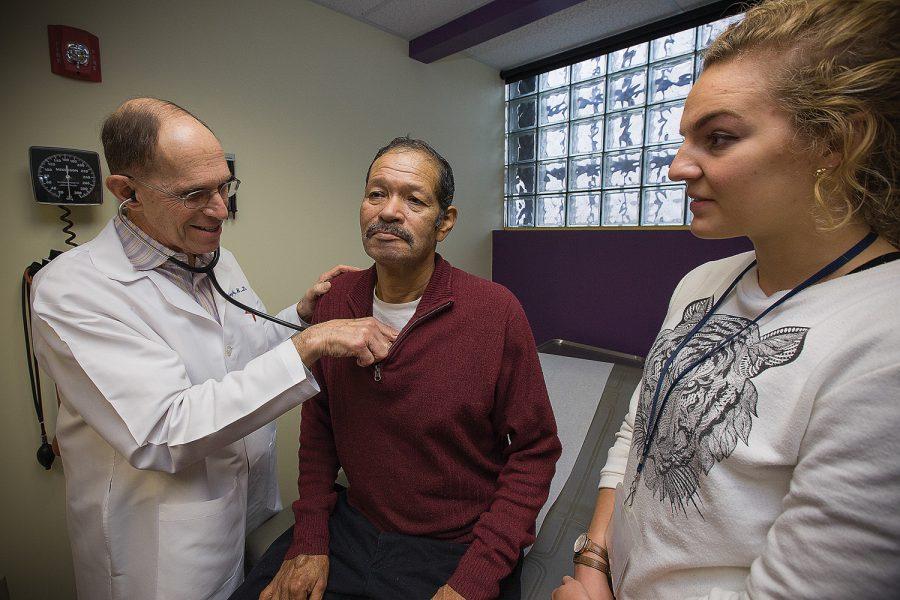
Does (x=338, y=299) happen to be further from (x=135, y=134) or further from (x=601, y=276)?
(x=601, y=276)

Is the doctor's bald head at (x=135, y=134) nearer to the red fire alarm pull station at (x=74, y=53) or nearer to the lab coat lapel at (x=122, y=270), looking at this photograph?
the lab coat lapel at (x=122, y=270)

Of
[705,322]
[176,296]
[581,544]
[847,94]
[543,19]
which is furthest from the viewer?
[543,19]

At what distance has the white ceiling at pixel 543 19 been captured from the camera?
1.97 meters

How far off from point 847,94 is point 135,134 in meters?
1.18

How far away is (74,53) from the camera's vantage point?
4.40 ft

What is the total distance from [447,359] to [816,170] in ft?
2.25

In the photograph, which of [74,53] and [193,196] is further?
[74,53]

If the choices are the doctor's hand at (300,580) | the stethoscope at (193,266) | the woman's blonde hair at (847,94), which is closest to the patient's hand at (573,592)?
the doctor's hand at (300,580)

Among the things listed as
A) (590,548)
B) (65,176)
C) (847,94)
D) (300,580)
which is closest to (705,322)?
(847,94)

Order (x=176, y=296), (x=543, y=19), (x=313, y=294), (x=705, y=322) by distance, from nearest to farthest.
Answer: (x=705, y=322) < (x=176, y=296) < (x=313, y=294) < (x=543, y=19)

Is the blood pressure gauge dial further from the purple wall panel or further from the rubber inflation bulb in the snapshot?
the purple wall panel

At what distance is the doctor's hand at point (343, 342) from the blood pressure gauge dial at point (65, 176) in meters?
0.99

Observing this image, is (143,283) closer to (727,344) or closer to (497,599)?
(497,599)

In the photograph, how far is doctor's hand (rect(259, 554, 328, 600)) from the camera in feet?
2.99
